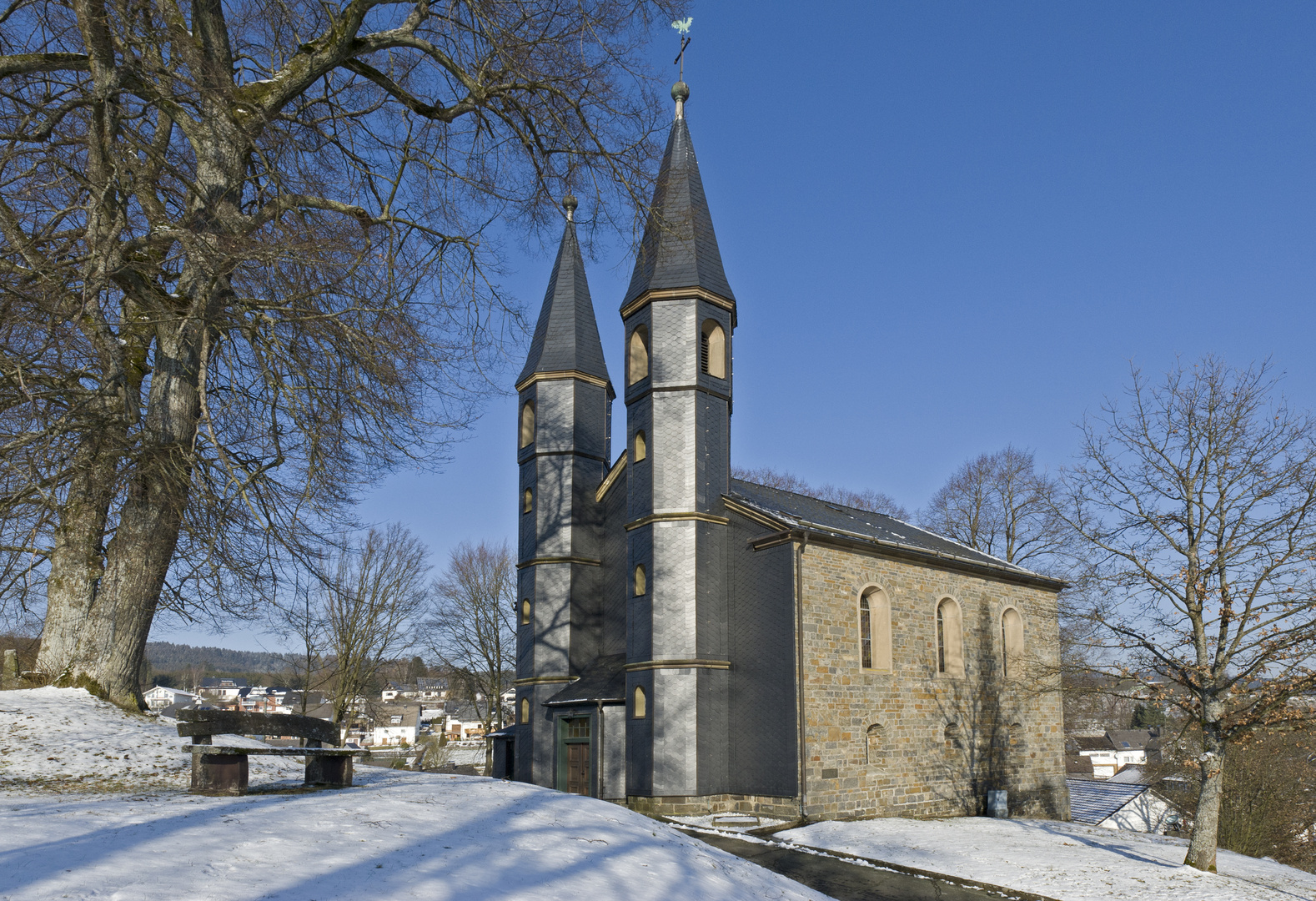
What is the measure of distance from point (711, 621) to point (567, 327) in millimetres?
9351

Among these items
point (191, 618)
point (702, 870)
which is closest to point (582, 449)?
point (191, 618)

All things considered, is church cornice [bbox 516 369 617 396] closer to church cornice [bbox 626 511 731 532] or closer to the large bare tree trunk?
church cornice [bbox 626 511 731 532]

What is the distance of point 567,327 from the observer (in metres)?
25.2

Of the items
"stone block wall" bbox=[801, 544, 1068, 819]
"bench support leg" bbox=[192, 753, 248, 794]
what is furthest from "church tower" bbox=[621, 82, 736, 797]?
"bench support leg" bbox=[192, 753, 248, 794]

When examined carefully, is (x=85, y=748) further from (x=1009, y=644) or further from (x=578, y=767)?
(x=1009, y=644)

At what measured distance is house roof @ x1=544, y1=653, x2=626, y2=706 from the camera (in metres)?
20.6

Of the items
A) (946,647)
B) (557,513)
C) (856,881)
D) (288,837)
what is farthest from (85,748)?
(946,647)

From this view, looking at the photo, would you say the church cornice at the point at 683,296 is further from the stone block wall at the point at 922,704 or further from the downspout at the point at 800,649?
the stone block wall at the point at 922,704

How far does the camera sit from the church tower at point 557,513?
901 inches

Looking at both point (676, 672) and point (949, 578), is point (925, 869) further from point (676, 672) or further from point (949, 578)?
point (949, 578)

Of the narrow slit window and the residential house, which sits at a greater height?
the narrow slit window

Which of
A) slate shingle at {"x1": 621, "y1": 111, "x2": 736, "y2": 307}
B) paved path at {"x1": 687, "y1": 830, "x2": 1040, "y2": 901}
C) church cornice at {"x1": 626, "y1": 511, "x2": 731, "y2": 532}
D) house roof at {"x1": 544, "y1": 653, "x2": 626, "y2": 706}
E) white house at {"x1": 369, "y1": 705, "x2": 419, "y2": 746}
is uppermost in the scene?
slate shingle at {"x1": 621, "y1": 111, "x2": 736, "y2": 307}

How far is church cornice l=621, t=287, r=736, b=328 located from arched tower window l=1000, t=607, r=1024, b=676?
11657 millimetres

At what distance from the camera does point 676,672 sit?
19.6 meters
